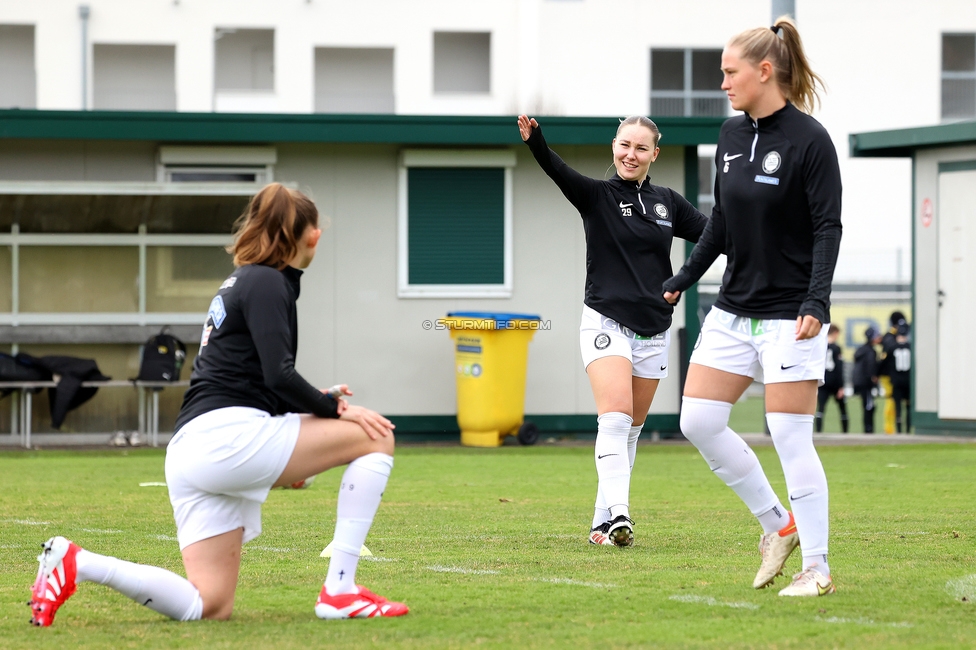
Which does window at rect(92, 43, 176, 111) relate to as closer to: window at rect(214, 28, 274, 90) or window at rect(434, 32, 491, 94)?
window at rect(214, 28, 274, 90)

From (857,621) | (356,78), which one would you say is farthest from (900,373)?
(356,78)

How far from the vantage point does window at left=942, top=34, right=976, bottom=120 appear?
1700 inches

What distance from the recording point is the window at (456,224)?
1555cm

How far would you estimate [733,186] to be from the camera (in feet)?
16.6

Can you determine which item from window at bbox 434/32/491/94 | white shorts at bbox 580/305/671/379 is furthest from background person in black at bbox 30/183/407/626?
window at bbox 434/32/491/94

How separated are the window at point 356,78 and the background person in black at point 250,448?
3767cm

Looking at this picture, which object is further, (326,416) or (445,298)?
(445,298)

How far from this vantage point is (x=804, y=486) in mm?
4918

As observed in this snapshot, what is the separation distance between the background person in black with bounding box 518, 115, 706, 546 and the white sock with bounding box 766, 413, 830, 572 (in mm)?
1757

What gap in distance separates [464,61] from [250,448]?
3960 centimetres

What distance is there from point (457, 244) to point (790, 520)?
34.8 feet

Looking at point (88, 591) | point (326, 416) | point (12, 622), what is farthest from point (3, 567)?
point (326, 416)

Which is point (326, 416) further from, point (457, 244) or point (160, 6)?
point (160, 6)

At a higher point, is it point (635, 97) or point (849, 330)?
point (635, 97)
